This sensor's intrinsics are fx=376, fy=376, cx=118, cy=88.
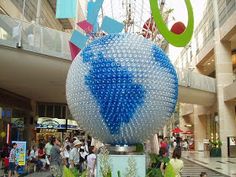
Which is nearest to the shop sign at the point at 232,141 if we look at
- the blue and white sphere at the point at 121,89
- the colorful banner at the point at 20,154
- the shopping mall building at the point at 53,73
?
the shopping mall building at the point at 53,73

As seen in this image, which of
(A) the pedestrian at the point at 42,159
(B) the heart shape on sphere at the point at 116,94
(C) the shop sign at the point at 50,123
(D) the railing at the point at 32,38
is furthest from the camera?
(C) the shop sign at the point at 50,123

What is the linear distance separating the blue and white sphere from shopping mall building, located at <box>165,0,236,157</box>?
17.9 m

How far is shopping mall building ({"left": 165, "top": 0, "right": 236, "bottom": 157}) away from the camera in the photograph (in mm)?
22938

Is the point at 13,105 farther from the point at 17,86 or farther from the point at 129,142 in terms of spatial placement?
the point at 129,142

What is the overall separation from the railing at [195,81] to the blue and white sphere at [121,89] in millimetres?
14987

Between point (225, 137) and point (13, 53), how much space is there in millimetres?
15062

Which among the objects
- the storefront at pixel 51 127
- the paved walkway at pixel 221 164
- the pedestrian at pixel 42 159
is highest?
the storefront at pixel 51 127

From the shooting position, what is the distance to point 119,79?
3.36 metres

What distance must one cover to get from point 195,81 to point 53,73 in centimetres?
935

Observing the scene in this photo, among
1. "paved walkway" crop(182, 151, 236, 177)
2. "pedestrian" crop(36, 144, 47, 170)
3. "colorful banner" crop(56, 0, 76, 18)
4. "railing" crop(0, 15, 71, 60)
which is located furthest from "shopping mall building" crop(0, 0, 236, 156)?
"colorful banner" crop(56, 0, 76, 18)

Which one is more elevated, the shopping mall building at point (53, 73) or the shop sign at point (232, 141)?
the shopping mall building at point (53, 73)

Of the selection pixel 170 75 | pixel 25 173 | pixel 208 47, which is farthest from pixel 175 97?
pixel 208 47

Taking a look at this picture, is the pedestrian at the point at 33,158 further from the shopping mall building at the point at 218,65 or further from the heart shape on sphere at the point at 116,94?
the heart shape on sphere at the point at 116,94

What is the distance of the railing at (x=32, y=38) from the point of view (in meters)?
12.7
